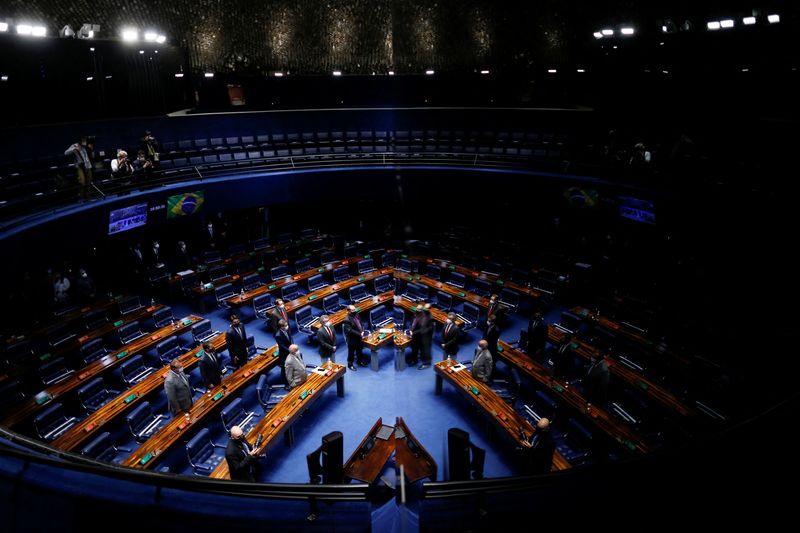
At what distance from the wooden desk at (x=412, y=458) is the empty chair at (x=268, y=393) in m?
2.80

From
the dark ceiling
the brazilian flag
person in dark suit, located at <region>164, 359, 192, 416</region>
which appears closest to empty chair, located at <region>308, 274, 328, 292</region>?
the brazilian flag

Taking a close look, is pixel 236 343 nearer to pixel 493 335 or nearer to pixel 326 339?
pixel 326 339

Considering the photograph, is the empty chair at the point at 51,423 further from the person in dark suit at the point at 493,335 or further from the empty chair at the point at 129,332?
the person in dark suit at the point at 493,335

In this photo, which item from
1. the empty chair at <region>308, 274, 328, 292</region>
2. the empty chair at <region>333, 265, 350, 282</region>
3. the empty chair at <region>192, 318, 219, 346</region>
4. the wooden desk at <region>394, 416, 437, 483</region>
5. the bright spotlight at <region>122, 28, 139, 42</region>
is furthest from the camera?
the bright spotlight at <region>122, 28, 139, 42</region>

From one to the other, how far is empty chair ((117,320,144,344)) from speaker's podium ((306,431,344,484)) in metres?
6.64

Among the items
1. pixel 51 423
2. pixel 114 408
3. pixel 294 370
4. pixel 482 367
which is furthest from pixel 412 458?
pixel 51 423

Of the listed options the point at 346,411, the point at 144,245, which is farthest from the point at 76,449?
the point at 144,245

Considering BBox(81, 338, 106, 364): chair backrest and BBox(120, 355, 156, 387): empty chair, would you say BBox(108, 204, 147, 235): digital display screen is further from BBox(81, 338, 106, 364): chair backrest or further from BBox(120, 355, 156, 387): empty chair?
BBox(120, 355, 156, 387): empty chair

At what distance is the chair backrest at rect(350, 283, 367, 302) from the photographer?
1259 cm

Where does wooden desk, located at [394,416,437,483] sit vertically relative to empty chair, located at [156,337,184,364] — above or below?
below

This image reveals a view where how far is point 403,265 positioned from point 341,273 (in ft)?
6.81

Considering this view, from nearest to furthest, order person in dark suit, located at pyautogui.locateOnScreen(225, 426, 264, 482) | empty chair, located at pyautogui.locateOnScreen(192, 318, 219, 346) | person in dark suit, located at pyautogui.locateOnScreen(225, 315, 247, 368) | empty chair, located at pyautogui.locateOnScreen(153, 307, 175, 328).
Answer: person in dark suit, located at pyautogui.locateOnScreen(225, 426, 264, 482)
person in dark suit, located at pyautogui.locateOnScreen(225, 315, 247, 368)
empty chair, located at pyautogui.locateOnScreen(192, 318, 219, 346)
empty chair, located at pyautogui.locateOnScreen(153, 307, 175, 328)

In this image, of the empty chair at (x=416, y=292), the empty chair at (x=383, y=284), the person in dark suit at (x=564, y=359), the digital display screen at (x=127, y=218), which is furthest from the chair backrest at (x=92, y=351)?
the person in dark suit at (x=564, y=359)

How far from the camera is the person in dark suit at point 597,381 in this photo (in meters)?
7.92
